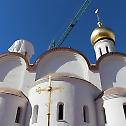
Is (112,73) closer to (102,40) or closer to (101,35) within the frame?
(102,40)

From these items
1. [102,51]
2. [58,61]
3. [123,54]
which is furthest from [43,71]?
[102,51]

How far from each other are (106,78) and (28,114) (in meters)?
4.10

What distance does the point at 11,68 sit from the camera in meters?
11.9

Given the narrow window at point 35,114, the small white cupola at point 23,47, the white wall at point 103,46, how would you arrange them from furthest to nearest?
the small white cupola at point 23,47 < the white wall at point 103,46 < the narrow window at point 35,114

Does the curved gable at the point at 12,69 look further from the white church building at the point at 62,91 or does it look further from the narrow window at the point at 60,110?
the narrow window at the point at 60,110

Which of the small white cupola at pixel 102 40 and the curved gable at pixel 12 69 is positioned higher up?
the small white cupola at pixel 102 40

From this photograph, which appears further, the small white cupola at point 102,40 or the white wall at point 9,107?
the small white cupola at point 102,40

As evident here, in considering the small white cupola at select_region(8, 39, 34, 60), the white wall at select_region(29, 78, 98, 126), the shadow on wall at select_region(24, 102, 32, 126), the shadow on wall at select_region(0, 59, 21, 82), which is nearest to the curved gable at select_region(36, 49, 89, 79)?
the shadow on wall at select_region(0, 59, 21, 82)

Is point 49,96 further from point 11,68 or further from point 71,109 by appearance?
point 11,68

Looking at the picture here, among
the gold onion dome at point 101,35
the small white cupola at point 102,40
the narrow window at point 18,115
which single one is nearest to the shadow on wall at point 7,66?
the narrow window at point 18,115

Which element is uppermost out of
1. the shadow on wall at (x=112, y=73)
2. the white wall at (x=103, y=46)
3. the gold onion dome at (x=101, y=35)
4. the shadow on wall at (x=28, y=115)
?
the gold onion dome at (x=101, y=35)

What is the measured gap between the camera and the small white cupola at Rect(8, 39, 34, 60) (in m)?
15.9

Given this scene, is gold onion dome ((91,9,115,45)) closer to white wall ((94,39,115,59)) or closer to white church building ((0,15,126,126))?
white wall ((94,39,115,59))

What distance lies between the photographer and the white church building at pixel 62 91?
8773 millimetres
